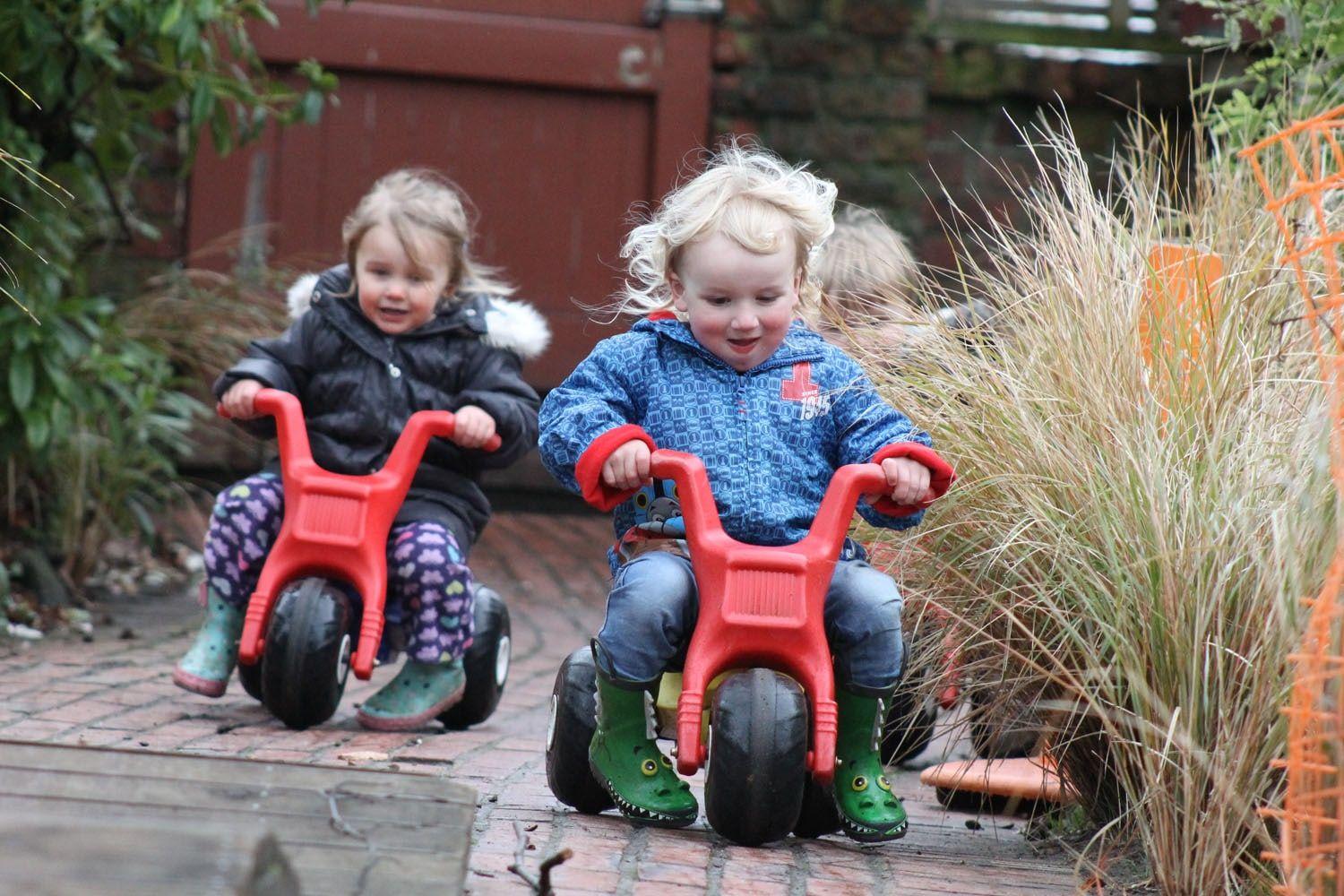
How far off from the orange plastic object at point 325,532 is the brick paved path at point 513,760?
9.6 inches

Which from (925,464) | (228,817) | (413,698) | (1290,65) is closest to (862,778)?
(925,464)

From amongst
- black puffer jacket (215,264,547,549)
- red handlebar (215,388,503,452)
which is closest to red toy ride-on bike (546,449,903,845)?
red handlebar (215,388,503,452)

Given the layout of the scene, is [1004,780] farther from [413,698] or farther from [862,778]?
[413,698]

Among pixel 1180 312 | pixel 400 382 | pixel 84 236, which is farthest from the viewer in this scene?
pixel 84 236

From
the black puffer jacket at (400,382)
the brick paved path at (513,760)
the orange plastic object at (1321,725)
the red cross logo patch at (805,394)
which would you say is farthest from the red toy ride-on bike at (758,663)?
the black puffer jacket at (400,382)

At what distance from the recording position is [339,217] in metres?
7.43

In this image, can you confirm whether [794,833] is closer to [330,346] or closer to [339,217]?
[330,346]

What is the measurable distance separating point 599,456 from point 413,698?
1238 mm

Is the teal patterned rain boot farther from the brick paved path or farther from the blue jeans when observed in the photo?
the blue jeans

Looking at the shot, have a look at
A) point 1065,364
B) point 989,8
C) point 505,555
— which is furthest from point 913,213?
point 1065,364

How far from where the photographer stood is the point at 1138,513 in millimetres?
2670

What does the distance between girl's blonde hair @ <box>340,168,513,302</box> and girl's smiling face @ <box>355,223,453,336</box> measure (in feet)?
0.05

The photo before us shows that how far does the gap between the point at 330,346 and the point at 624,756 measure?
1.61 metres

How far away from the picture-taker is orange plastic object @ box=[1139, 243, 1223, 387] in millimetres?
3014
